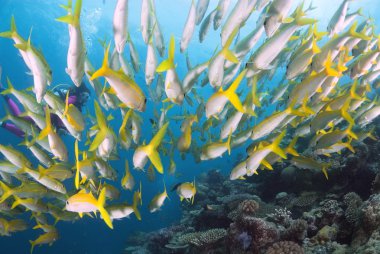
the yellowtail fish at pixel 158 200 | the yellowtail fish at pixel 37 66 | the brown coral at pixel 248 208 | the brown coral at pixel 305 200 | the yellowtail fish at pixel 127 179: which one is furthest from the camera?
the brown coral at pixel 305 200

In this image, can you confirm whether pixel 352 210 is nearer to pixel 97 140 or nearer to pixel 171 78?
pixel 171 78

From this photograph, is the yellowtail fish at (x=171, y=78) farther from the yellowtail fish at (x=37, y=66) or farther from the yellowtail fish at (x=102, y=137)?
the yellowtail fish at (x=37, y=66)

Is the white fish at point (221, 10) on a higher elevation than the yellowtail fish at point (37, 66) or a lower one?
higher

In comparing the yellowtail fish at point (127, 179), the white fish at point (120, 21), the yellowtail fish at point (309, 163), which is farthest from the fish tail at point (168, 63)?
the yellowtail fish at point (309, 163)

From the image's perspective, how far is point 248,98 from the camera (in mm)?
4301

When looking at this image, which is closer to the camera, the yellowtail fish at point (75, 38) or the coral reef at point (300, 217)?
the yellowtail fish at point (75, 38)

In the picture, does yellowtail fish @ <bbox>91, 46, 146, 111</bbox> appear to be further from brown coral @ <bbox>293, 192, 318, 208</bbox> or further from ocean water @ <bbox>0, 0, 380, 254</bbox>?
ocean water @ <bbox>0, 0, 380, 254</bbox>

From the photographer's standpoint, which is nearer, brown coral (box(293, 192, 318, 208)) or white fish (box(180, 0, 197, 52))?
white fish (box(180, 0, 197, 52))

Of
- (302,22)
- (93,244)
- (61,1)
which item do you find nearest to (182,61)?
(61,1)

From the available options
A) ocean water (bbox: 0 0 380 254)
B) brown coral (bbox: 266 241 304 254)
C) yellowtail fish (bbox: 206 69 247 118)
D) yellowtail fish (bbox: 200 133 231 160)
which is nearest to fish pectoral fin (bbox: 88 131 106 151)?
yellowtail fish (bbox: 206 69 247 118)

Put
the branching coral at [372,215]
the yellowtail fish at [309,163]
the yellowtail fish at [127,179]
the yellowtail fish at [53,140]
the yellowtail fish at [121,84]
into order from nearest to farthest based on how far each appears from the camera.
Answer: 1. the yellowtail fish at [121,84]
2. the branching coral at [372,215]
3. the yellowtail fish at [53,140]
4. the yellowtail fish at [127,179]
5. the yellowtail fish at [309,163]

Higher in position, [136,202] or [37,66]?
[37,66]

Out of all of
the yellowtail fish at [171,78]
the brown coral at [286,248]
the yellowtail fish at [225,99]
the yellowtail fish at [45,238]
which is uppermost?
the yellowtail fish at [171,78]

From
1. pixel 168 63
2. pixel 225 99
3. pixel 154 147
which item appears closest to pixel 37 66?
pixel 168 63
